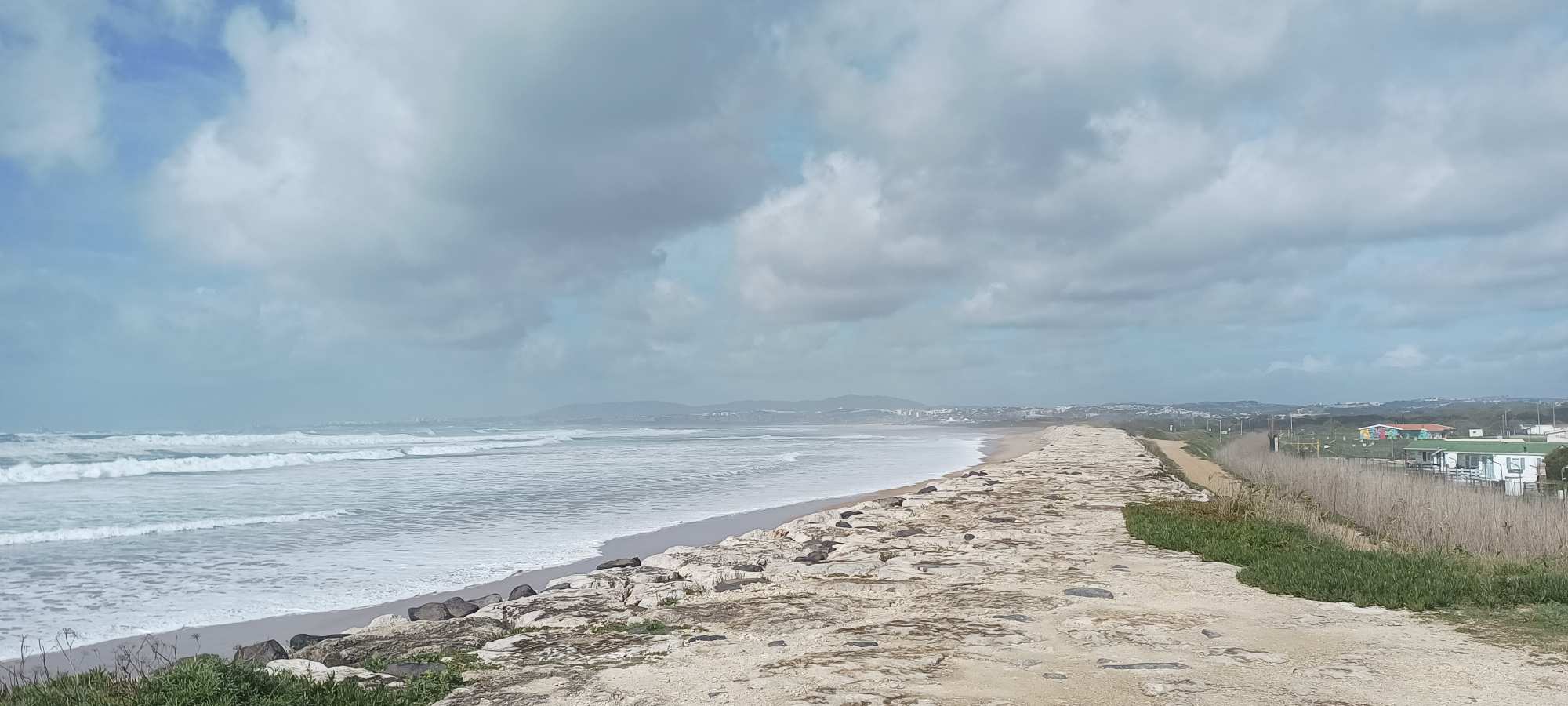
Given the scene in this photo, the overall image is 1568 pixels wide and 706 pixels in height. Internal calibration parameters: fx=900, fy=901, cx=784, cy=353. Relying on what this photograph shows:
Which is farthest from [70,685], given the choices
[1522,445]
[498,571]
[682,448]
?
[682,448]

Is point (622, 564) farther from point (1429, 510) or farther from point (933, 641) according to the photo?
point (1429, 510)

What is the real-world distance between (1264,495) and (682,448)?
117 ft

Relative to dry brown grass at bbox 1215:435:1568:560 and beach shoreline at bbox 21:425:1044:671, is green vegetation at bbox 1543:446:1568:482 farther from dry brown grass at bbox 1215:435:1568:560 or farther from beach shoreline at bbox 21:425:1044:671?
beach shoreline at bbox 21:425:1044:671

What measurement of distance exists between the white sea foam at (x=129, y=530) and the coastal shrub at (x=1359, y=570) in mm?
15808

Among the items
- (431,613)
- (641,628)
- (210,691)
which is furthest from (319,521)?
(210,691)

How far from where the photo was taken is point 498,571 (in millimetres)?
11625

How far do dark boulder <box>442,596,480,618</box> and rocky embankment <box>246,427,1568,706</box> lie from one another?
21mm

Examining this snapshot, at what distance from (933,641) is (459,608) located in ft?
14.3

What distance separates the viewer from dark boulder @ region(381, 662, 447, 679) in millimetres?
5297

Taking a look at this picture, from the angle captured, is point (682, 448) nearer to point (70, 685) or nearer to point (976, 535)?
point (976, 535)

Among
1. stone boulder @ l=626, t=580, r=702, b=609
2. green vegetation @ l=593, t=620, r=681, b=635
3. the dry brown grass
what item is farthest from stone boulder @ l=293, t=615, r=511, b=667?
the dry brown grass

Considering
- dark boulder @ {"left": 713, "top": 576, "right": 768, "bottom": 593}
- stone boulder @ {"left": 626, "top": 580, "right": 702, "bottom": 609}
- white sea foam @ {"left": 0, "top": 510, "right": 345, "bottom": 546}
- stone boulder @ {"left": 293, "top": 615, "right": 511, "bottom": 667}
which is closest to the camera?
stone boulder @ {"left": 293, "top": 615, "right": 511, "bottom": 667}

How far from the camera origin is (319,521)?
57.2ft

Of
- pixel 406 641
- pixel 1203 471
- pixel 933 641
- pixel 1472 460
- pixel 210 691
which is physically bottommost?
pixel 1203 471
